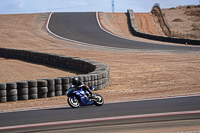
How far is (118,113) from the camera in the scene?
7.89 metres

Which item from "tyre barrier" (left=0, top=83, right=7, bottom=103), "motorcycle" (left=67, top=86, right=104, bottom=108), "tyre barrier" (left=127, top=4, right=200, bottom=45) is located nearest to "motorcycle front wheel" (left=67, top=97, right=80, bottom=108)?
"motorcycle" (left=67, top=86, right=104, bottom=108)

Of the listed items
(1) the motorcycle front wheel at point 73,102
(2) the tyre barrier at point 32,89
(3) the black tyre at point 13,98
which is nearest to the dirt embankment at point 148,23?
(2) the tyre barrier at point 32,89

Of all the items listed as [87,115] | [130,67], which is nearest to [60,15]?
[130,67]

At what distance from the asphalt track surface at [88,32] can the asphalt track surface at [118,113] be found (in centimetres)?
2114

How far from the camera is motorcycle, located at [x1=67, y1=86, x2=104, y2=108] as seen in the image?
29.0 ft

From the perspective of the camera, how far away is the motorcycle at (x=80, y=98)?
348 inches

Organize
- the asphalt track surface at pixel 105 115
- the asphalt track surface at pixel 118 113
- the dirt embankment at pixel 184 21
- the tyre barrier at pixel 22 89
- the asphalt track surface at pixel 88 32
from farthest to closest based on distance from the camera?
1. the dirt embankment at pixel 184 21
2. the asphalt track surface at pixel 88 32
3. the tyre barrier at pixel 22 89
4. the asphalt track surface at pixel 118 113
5. the asphalt track surface at pixel 105 115

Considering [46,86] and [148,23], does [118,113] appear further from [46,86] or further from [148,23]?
[148,23]

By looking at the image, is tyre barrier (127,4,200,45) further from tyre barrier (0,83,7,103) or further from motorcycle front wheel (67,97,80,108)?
motorcycle front wheel (67,97,80,108)

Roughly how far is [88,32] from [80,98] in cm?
3432

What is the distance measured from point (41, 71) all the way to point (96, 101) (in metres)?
9.50

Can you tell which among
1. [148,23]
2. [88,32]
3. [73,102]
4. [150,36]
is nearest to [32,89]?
[73,102]

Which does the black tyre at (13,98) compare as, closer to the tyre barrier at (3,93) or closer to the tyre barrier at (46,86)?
the tyre barrier at (46,86)

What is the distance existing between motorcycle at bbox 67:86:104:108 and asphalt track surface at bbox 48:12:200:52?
834 inches
